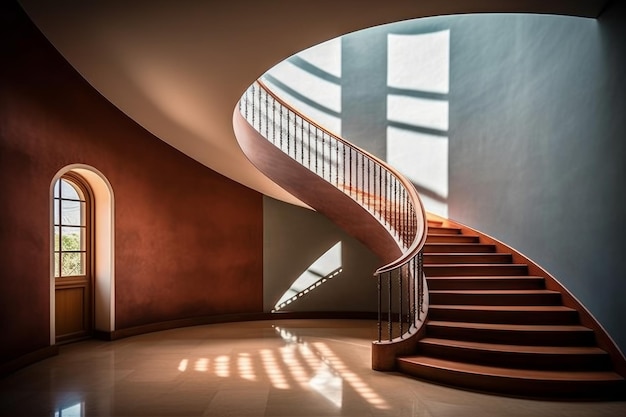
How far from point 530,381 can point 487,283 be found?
1656 millimetres

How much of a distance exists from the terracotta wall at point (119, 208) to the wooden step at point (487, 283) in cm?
359

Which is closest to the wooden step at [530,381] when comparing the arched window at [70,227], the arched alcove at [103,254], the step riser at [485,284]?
the step riser at [485,284]

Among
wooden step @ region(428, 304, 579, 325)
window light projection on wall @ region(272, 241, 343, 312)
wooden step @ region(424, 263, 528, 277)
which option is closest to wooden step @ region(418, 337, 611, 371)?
wooden step @ region(428, 304, 579, 325)

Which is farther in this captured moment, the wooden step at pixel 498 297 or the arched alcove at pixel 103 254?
the arched alcove at pixel 103 254

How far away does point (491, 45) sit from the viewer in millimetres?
6480

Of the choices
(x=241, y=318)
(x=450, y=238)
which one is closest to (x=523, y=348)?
(x=450, y=238)

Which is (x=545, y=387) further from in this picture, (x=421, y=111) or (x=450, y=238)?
(x=421, y=111)

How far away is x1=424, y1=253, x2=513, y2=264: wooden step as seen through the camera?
18.8 ft

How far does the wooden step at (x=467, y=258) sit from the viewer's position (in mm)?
5738

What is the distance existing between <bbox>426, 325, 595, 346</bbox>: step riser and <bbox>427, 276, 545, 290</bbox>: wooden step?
83 centimetres

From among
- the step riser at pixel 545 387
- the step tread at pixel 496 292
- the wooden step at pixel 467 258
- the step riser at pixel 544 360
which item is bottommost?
the step riser at pixel 545 387

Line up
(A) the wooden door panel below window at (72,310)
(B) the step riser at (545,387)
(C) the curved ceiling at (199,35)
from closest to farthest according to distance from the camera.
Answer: (C) the curved ceiling at (199,35) → (B) the step riser at (545,387) → (A) the wooden door panel below window at (72,310)

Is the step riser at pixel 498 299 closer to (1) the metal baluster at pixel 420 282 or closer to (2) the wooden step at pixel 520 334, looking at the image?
(1) the metal baluster at pixel 420 282

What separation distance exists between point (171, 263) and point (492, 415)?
503 cm
